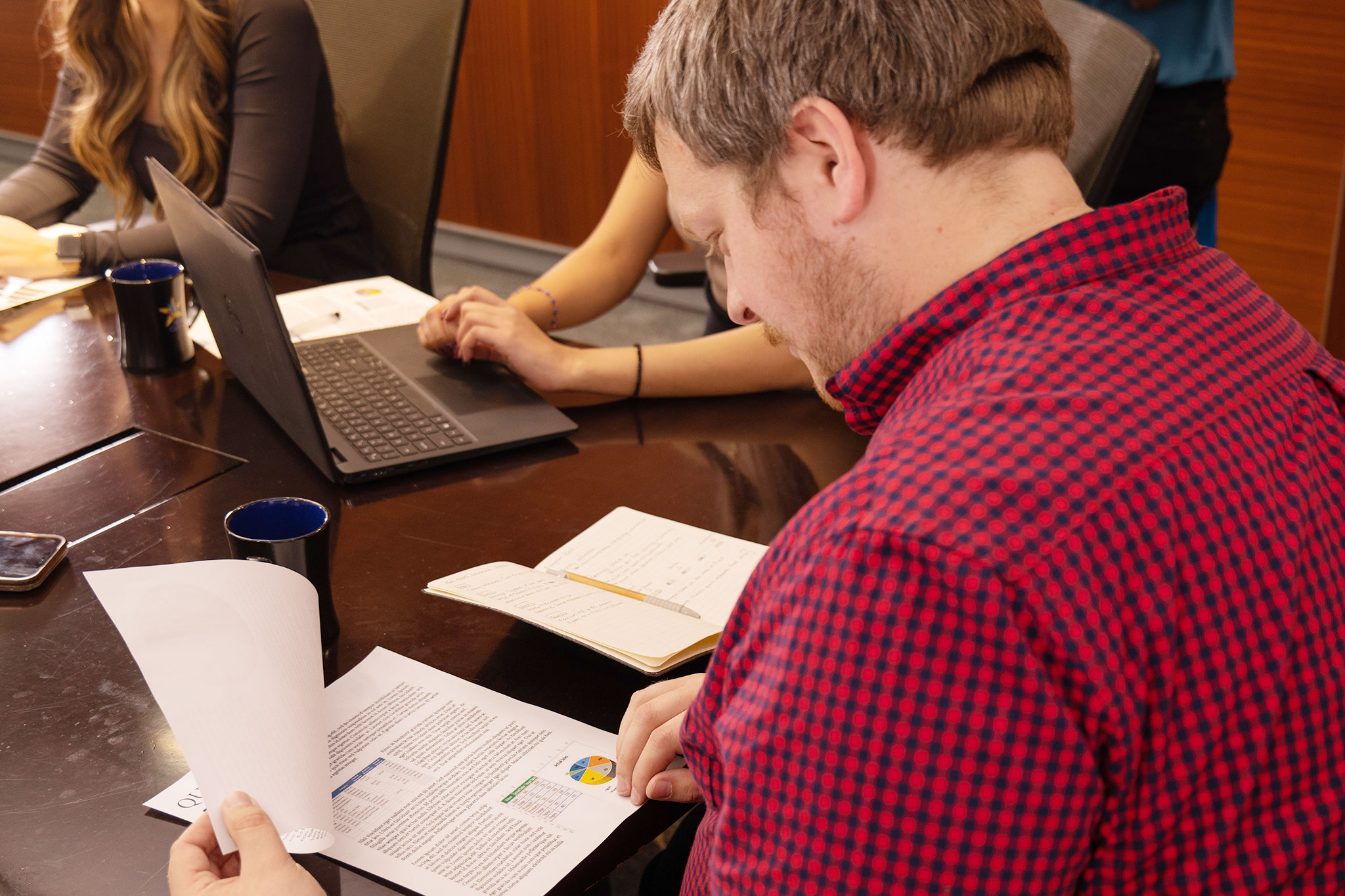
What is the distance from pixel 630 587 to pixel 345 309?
752mm

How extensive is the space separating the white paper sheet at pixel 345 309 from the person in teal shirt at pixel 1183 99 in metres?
1.29

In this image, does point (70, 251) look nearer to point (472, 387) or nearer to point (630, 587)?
point (472, 387)

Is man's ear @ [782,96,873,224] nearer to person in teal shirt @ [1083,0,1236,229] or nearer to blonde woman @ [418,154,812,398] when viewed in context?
blonde woman @ [418,154,812,398]

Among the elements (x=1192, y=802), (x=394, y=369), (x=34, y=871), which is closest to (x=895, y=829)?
(x=1192, y=802)

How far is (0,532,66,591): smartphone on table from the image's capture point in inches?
34.6

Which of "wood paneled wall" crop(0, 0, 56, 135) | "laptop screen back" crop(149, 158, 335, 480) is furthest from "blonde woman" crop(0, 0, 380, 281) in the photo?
"wood paneled wall" crop(0, 0, 56, 135)

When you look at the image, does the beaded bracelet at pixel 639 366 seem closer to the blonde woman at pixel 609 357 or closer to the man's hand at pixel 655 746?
the blonde woman at pixel 609 357

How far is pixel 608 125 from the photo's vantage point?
3.32 m

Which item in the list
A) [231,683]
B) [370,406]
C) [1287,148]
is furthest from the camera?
[1287,148]

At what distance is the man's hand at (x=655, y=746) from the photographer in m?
0.68

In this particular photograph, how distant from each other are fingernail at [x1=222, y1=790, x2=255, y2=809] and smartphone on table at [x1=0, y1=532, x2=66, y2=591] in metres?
0.36

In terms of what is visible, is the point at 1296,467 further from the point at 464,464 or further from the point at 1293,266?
the point at 1293,266

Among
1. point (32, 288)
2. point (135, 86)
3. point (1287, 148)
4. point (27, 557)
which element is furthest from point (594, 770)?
point (1287, 148)

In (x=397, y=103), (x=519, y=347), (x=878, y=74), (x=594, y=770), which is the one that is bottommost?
(x=594, y=770)
